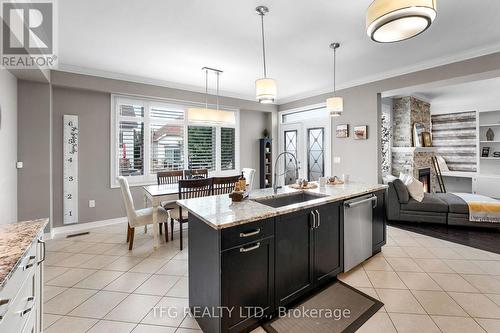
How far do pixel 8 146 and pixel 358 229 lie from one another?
15.1 feet

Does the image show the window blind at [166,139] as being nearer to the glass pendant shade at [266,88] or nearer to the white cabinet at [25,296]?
the glass pendant shade at [266,88]

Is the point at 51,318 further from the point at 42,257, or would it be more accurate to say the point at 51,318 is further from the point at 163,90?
the point at 163,90

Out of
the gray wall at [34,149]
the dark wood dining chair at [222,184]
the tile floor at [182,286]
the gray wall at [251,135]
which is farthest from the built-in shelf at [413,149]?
the gray wall at [34,149]

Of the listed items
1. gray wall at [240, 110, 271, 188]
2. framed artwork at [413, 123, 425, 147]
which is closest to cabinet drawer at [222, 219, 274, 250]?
gray wall at [240, 110, 271, 188]

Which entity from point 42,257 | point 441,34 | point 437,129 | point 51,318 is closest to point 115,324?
point 51,318

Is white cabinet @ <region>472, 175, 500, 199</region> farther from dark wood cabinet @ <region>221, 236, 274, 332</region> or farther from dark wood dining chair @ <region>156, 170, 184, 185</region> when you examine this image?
dark wood dining chair @ <region>156, 170, 184, 185</region>

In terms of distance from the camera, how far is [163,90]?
185 inches

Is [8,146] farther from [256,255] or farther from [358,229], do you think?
[358,229]

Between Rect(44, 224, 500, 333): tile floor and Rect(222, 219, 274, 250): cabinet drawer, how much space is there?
33.8 inches

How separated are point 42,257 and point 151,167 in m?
3.43

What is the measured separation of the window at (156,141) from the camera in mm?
4453

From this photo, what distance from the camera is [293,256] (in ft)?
6.44

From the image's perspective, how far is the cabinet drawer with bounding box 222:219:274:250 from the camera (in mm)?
1552

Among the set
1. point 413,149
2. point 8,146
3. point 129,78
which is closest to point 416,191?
point 413,149
